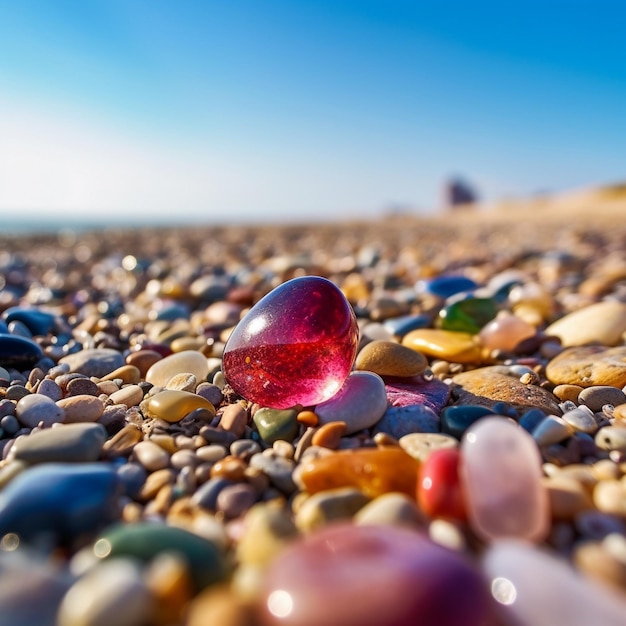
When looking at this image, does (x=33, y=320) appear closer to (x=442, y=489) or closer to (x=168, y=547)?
(x=168, y=547)


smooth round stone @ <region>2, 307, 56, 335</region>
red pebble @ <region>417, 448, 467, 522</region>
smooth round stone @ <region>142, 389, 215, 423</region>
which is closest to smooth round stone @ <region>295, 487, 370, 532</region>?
red pebble @ <region>417, 448, 467, 522</region>

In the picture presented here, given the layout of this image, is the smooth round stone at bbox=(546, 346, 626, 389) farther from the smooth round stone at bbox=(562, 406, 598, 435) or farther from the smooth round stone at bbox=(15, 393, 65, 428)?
the smooth round stone at bbox=(15, 393, 65, 428)

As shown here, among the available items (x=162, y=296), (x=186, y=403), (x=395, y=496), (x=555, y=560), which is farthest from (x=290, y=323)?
(x=162, y=296)

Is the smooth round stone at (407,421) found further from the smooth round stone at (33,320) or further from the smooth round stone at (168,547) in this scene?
the smooth round stone at (33,320)

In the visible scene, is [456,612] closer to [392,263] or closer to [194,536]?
[194,536]

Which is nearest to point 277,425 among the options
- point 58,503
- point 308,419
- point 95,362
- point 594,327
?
point 308,419

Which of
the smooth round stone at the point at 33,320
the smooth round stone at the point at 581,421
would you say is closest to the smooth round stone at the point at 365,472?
the smooth round stone at the point at 581,421
